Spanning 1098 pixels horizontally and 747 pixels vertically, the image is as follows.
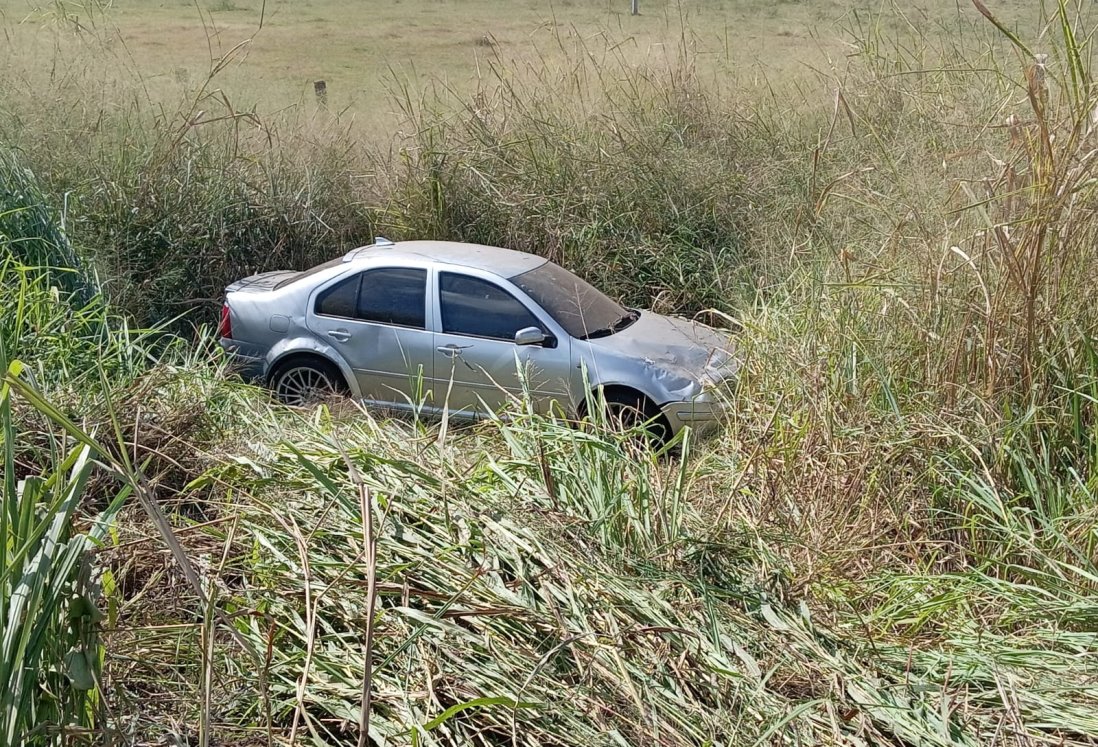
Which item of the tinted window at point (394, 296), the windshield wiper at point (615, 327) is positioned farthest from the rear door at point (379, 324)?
the windshield wiper at point (615, 327)

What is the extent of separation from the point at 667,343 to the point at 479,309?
1442 mm

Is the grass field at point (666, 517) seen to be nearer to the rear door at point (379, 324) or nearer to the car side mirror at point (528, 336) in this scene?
the car side mirror at point (528, 336)

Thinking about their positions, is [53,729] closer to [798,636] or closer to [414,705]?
[414,705]

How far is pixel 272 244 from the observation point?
10.5 metres

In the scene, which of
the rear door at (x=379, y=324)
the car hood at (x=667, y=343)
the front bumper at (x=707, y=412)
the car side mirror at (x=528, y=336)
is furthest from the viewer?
the rear door at (x=379, y=324)

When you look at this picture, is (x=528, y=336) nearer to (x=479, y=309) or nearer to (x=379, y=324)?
(x=479, y=309)

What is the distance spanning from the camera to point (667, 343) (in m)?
7.23

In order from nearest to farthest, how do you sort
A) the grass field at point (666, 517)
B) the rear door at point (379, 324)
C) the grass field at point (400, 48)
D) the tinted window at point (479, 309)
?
the grass field at point (666, 517), the tinted window at point (479, 309), the rear door at point (379, 324), the grass field at point (400, 48)

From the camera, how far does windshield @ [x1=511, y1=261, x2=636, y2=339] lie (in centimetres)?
726

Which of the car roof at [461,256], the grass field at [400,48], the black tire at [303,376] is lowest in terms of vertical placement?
the black tire at [303,376]

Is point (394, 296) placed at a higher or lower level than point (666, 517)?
lower

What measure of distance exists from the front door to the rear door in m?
0.19

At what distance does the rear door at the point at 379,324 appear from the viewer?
7.42 m

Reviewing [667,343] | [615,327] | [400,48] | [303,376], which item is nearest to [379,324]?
[303,376]
